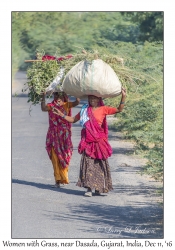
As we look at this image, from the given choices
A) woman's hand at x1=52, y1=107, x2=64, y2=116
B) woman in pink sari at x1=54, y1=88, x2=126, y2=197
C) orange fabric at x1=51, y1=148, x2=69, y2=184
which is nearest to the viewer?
woman in pink sari at x1=54, y1=88, x2=126, y2=197

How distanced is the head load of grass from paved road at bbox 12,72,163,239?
1499 millimetres

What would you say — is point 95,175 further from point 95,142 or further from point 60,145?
point 60,145

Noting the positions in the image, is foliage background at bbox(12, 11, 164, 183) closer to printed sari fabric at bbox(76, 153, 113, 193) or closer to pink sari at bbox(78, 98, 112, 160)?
pink sari at bbox(78, 98, 112, 160)

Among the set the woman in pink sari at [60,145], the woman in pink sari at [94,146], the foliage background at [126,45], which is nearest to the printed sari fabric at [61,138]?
the woman in pink sari at [60,145]

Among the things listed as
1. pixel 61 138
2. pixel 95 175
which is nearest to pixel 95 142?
pixel 95 175

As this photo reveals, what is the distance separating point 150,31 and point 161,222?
21.8m

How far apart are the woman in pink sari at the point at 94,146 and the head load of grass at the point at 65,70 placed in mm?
529

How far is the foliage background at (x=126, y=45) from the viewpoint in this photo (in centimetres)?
1443

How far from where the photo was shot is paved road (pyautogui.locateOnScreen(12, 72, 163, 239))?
330 inches

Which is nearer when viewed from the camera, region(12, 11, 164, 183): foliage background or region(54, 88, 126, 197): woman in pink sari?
region(54, 88, 126, 197): woman in pink sari

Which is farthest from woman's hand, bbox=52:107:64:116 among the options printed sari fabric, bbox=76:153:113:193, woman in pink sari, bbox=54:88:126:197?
printed sari fabric, bbox=76:153:113:193

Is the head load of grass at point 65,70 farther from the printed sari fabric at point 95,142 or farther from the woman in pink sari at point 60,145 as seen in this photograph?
the printed sari fabric at point 95,142

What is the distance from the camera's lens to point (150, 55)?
2061 cm

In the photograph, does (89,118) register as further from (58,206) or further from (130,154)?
(130,154)
